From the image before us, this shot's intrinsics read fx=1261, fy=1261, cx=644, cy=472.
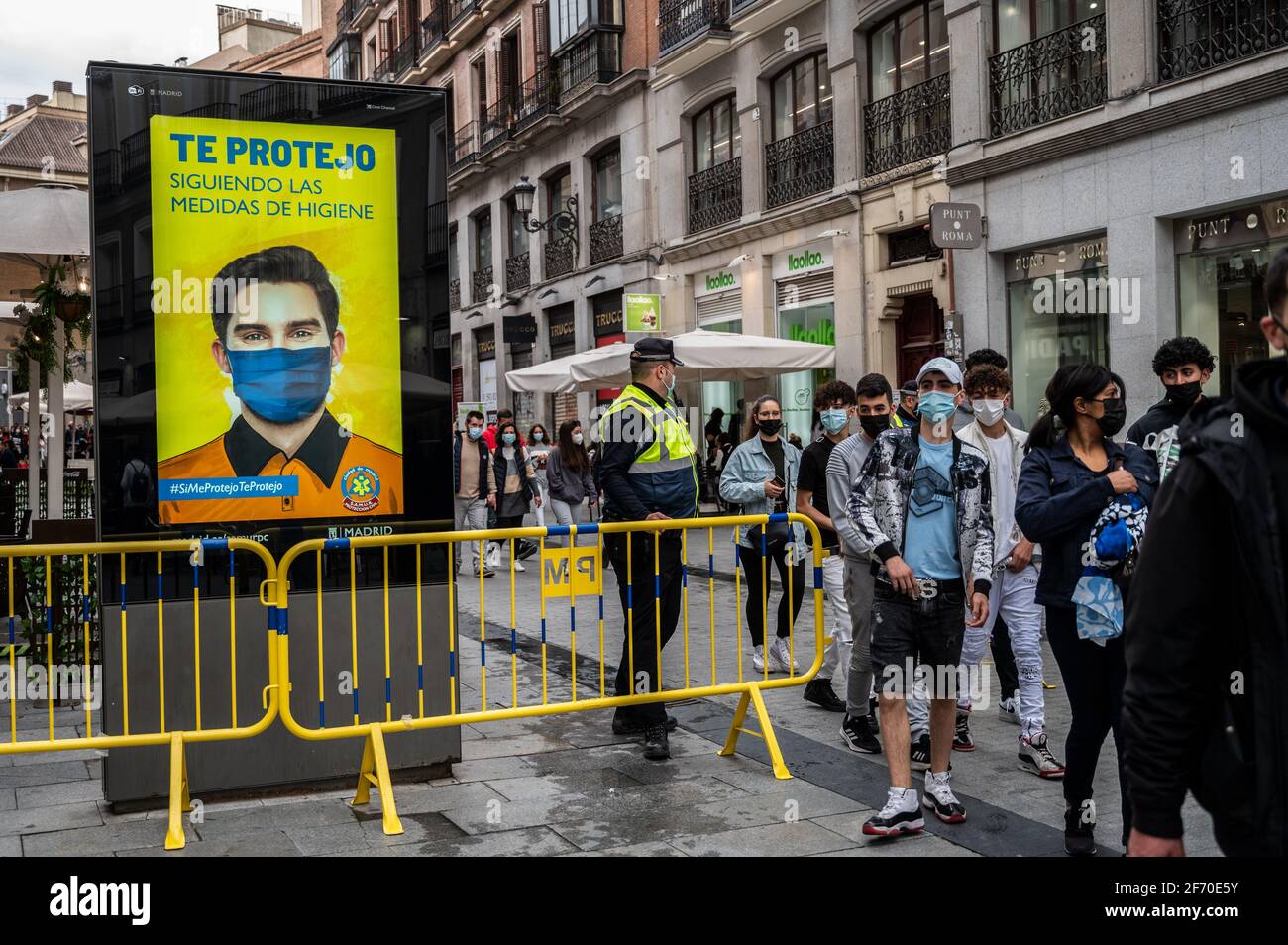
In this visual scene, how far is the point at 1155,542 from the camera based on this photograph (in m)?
2.36

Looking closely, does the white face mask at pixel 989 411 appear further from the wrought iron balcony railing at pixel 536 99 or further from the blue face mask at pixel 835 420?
the wrought iron balcony railing at pixel 536 99

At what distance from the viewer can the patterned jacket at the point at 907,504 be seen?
17.4ft

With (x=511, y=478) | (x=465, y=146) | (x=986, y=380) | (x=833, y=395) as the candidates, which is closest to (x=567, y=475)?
(x=511, y=478)

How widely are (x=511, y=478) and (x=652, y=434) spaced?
8.82 meters

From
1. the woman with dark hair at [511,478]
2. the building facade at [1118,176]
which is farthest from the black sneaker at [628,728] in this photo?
the building facade at [1118,176]

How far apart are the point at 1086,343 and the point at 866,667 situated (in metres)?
10.4

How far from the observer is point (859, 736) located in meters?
6.54

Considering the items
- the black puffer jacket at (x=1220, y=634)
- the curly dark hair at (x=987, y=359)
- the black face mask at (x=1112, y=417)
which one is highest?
the curly dark hair at (x=987, y=359)

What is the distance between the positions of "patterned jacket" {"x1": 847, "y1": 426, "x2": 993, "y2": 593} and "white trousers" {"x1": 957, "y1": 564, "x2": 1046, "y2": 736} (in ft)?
3.10

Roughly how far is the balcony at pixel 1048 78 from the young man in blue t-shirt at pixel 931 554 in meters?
→ 11.3

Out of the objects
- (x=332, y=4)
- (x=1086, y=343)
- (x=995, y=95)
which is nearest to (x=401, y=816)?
(x=1086, y=343)

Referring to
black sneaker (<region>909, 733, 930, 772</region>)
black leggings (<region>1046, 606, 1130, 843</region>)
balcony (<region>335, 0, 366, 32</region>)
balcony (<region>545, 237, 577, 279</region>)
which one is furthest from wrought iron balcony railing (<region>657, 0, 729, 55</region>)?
balcony (<region>335, 0, 366, 32</region>)

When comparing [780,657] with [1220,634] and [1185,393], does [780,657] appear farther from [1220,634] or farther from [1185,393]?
[1220,634]
